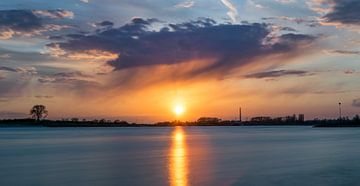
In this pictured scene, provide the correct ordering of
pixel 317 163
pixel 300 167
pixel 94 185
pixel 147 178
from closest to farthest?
pixel 94 185
pixel 147 178
pixel 300 167
pixel 317 163

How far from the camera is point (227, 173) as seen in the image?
74.9ft

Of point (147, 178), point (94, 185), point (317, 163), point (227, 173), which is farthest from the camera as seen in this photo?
point (317, 163)

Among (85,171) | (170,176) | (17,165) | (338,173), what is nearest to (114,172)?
(85,171)

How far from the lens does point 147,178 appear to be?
21.0 m

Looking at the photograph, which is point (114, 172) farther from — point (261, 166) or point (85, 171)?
point (261, 166)

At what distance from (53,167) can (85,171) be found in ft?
10.5

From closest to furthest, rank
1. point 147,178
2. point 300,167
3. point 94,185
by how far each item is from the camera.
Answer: point 94,185, point 147,178, point 300,167

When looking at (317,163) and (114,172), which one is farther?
(317,163)

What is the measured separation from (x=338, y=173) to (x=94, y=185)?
35.8ft

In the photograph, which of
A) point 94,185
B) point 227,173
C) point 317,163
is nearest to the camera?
point 94,185

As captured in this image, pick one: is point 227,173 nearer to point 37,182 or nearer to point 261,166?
point 261,166

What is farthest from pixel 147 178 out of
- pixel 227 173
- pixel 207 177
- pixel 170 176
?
pixel 227 173

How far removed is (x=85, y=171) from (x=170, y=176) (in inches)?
193

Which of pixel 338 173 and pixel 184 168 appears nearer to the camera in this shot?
pixel 338 173
